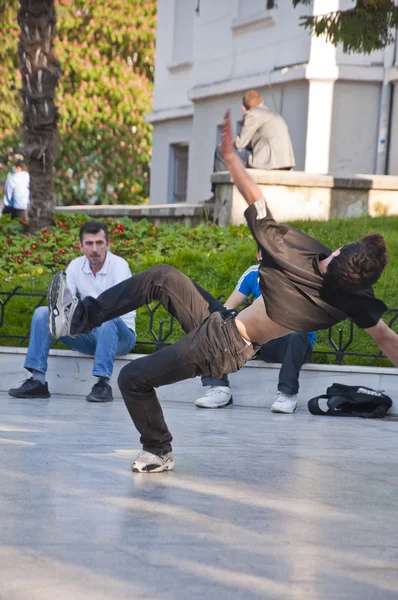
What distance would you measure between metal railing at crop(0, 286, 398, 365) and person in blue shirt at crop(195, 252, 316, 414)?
456 millimetres

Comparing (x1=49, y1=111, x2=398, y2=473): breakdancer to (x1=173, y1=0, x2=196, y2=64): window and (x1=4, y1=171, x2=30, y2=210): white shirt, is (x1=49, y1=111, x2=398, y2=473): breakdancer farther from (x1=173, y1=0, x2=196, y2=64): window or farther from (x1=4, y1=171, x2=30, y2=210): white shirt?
(x1=173, y1=0, x2=196, y2=64): window

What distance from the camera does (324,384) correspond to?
31.2 ft

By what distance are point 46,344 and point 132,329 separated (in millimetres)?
794

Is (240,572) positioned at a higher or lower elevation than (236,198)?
lower

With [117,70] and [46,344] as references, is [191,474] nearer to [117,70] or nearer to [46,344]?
[46,344]

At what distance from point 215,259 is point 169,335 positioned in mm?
1997

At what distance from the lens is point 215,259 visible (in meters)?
11.9

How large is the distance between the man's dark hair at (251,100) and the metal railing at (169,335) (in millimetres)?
4388

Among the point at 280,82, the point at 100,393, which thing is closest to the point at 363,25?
the point at 100,393

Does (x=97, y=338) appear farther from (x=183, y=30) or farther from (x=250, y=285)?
(x=183, y=30)

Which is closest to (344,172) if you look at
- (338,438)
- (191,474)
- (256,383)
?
(256,383)

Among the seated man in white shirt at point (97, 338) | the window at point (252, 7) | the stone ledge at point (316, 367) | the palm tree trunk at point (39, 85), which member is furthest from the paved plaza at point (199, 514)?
the window at point (252, 7)

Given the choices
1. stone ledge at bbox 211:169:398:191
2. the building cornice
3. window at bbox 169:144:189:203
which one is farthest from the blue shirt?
window at bbox 169:144:189:203

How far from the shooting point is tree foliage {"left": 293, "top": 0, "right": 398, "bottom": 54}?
1180cm
